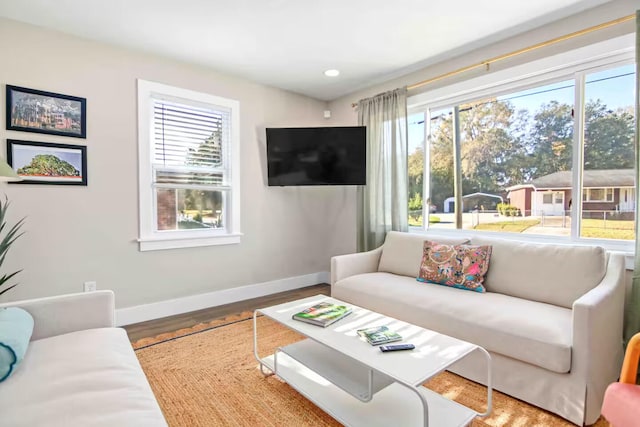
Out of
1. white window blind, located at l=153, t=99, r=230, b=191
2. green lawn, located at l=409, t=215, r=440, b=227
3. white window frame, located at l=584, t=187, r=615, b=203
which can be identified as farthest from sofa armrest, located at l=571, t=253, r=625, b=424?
white window blind, located at l=153, t=99, r=230, b=191

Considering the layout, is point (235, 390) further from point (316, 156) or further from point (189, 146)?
point (316, 156)

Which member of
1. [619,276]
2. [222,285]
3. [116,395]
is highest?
[619,276]

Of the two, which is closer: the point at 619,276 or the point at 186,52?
the point at 619,276

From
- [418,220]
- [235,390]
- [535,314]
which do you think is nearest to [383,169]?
[418,220]

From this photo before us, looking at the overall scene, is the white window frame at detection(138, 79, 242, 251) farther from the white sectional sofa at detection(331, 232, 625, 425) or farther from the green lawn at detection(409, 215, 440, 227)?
the green lawn at detection(409, 215, 440, 227)

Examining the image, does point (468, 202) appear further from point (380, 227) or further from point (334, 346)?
point (334, 346)

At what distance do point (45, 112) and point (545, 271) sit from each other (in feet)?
12.5

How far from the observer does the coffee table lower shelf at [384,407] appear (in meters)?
1.48

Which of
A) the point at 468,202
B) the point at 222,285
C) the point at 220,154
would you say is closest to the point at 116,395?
the point at 222,285

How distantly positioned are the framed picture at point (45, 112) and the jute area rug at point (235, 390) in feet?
5.85

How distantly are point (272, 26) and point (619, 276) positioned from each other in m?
2.87

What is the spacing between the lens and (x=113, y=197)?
2.83 m

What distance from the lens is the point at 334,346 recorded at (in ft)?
5.01

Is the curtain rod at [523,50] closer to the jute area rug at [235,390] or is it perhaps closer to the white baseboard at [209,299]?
the jute area rug at [235,390]
